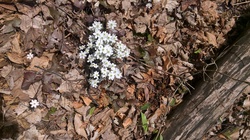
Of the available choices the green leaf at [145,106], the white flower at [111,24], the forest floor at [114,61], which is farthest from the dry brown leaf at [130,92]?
the white flower at [111,24]

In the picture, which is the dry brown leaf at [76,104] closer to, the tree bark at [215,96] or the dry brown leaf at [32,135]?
the dry brown leaf at [32,135]

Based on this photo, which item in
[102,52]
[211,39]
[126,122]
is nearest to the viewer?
[102,52]

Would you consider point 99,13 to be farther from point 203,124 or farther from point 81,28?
point 203,124

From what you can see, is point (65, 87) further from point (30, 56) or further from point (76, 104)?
point (30, 56)

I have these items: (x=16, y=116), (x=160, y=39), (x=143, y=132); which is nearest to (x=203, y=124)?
(x=143, y=132)

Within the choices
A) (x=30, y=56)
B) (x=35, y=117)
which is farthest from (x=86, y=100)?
(x=30, y=56)

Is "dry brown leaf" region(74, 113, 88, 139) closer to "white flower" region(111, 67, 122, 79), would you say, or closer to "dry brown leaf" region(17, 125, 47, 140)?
"dry brown leaf" region(17, 125, 47, 140)

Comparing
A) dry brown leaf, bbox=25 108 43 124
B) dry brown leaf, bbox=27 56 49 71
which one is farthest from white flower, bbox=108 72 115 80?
dry brown leaf, bbox=25 108 43 124
